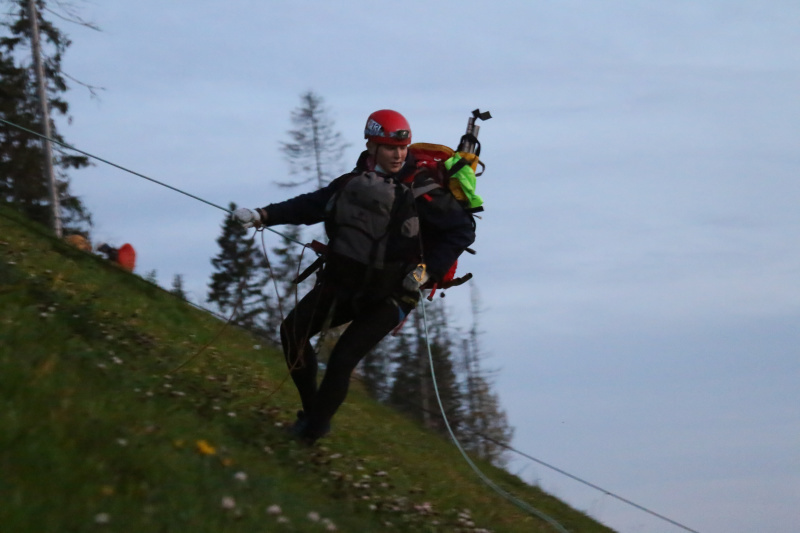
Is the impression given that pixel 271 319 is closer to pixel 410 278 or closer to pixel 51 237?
pixel 51 237

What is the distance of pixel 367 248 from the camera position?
7.30m

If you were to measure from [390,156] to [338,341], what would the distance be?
1.48m

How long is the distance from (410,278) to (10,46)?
931 inches

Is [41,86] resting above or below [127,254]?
above

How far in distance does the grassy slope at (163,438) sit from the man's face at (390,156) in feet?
6.65

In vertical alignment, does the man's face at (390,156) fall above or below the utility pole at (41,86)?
below

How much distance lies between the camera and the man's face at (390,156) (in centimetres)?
754

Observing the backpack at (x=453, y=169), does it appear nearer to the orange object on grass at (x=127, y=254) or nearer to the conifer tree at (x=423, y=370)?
the orange object on grass at (x=127, y=254)

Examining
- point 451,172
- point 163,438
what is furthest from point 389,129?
point 163,438

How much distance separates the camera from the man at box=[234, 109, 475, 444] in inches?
287

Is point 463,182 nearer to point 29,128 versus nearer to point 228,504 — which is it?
point 228,504

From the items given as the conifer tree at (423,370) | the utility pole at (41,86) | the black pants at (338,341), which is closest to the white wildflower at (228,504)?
the black pants at (338,341)

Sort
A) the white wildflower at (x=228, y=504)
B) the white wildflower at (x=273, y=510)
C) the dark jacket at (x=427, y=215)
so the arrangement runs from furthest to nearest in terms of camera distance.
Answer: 1. the dark jacket at (x=427, y=215)
2. the white wildflower at (x=273, y=510)
3. the white wildflower at (x=228, y=504)

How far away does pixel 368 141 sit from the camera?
7.64 metres
